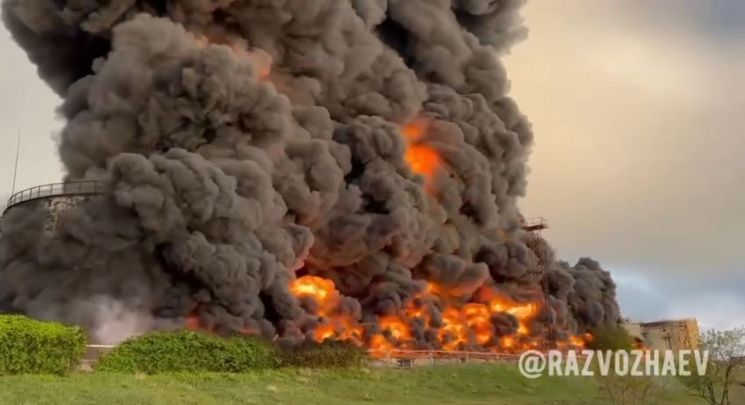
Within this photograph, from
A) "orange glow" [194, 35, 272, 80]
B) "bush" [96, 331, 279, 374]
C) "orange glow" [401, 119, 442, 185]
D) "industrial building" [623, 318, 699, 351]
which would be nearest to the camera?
"bush" [96, 331, 279, 374]

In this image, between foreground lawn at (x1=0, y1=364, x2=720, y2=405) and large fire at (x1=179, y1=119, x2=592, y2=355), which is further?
large fire at (x1=179, y1=119, x2=592, y2=355)

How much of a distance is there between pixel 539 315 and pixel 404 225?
1673 cm

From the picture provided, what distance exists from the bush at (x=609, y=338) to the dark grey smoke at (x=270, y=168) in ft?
5.24

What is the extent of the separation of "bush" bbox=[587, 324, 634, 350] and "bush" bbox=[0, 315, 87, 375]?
47.1 meters

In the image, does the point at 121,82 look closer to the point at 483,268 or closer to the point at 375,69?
the point at 375,69

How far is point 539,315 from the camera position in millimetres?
59906

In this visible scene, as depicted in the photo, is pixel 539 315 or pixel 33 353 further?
pixel 539 315

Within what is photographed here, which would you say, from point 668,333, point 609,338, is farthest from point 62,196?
point 668,333

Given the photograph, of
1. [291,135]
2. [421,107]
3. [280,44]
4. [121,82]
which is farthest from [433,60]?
[121,82]

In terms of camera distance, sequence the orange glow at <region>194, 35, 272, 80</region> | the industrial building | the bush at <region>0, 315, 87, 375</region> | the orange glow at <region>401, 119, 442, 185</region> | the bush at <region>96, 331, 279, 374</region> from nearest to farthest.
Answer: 1. the bush at <region>0, 315, 87, 375</region>
2. the bush at <region>96, 331, 279, 374</region>
3. the orange glow at <region>194, 35, 272, 80</region>
4. the orange glow at <region>401, 119, 442, 185</region>
5. the industrial building

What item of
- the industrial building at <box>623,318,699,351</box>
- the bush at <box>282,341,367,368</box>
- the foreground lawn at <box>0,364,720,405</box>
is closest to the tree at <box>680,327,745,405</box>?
the foreground lawn at <box>0,364,720,405</box>

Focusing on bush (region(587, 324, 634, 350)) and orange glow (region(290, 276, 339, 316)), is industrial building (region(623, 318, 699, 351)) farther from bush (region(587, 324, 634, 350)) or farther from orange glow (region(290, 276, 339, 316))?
orange glow (region(290, 276, 339, 316))

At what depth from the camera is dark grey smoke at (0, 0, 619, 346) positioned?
39.3 m

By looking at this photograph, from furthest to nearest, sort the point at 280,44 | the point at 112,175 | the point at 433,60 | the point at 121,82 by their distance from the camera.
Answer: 1. the point at 433,60
2. the point at 280,44
3. the point at 121,82
4. the point at 112,175
